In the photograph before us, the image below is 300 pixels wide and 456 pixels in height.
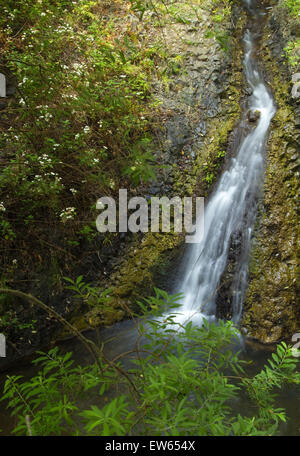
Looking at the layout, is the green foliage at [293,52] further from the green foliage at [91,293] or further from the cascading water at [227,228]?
the green foliage at [91,293]

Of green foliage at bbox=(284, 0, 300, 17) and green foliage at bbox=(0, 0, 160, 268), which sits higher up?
green foliage at bbox=(284, 0, 300, 17)

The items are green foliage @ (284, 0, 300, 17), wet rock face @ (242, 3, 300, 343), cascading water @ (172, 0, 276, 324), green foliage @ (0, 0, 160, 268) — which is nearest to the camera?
green foliage @ (0, 0, 160, 268)

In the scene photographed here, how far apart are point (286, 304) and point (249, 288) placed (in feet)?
1.86

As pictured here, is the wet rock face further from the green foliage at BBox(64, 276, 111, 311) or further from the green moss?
the green foliage at BBox(64, 276, 111, 311)

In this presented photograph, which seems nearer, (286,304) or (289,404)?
(289,404)

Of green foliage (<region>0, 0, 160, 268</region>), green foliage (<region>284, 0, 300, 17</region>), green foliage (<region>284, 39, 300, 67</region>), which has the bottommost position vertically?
green foliage (<region>0, 0, 160, 268</region>)

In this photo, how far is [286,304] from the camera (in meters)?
4.64

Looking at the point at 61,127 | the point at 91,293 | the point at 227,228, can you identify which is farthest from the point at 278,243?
the point at 61,127

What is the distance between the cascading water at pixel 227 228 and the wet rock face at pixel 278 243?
0.51 feet

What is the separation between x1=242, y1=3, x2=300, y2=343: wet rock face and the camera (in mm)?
4602

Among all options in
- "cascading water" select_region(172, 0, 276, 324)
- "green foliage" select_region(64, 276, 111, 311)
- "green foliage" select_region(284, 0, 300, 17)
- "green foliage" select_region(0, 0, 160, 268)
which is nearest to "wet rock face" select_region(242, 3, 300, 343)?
"cascading water" select_region(172, 0, 276, 324)

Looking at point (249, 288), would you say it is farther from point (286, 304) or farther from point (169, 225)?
point (169, 225)

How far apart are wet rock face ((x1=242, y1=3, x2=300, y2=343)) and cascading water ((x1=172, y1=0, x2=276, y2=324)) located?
0.16 meters
